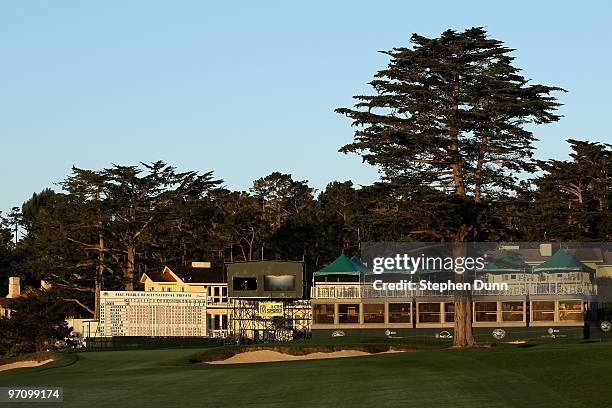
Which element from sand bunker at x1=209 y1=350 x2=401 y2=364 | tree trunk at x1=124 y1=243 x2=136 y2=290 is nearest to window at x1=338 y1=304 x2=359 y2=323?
sand bunker at x1=209 y1=350 x2=401 y2=364

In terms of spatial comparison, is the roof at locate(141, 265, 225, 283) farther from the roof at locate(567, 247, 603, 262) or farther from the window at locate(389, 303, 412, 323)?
the roof at locate(567, 247, 603, 262)

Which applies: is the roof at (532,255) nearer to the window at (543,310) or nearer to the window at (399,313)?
the window at (543,310)

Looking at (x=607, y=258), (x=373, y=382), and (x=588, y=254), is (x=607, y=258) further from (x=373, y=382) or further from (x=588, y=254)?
(x=373, y=382)

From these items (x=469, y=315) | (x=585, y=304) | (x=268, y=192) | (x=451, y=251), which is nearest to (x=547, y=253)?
(x=585, y=304)

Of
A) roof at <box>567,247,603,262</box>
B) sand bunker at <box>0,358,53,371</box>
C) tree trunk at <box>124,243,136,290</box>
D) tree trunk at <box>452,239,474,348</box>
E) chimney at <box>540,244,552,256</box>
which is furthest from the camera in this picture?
tree trunk at <box>124,243,136,290</box>

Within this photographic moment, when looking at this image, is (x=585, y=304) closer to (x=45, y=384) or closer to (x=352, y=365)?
(x=352, y=365)

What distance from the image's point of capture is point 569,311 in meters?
83.1

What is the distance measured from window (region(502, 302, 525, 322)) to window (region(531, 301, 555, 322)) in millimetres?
892

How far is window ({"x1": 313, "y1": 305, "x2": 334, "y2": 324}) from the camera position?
85.5m

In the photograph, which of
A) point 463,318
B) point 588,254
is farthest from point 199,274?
point 463,318

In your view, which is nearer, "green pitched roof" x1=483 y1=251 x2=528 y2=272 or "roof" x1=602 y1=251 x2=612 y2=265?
"green pitched roof" x1=483 y1=251 x2=528 y2=272

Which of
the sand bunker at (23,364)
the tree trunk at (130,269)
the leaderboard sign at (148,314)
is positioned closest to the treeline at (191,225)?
the tree trunk at (130,269)

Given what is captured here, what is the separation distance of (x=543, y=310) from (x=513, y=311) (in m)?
2.19

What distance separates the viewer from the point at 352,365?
42344mm
